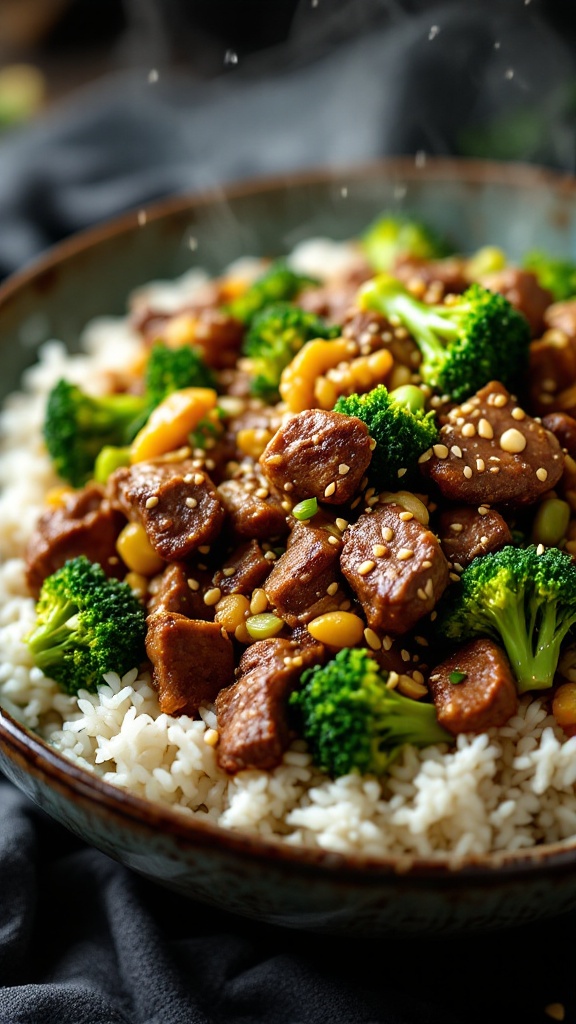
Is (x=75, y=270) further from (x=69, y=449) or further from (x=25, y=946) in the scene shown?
(x=25, y=946)

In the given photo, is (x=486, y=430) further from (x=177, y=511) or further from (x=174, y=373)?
(x=174, y=373)

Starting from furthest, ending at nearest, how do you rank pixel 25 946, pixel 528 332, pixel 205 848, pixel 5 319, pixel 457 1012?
pixel 5 319 → pixel 528 332 → pixel 25 946 → pixel 457 1012 → pixel 205 848

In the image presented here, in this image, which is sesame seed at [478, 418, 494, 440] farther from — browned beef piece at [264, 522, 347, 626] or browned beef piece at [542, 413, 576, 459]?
browned beef piece at [264, 522, 347, 626]

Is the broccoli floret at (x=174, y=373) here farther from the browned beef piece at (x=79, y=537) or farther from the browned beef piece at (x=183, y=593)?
the browned beef piece at (x=183, y=593)

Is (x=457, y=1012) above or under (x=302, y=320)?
under

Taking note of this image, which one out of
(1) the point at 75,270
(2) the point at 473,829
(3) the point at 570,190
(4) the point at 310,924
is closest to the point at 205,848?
(4) the point at 310,924

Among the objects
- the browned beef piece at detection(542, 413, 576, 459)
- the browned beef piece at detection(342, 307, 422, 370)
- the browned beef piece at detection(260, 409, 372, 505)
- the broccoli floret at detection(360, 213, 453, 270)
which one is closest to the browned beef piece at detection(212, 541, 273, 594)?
the browned beef piece at detection(260, 409, 372, 505)
